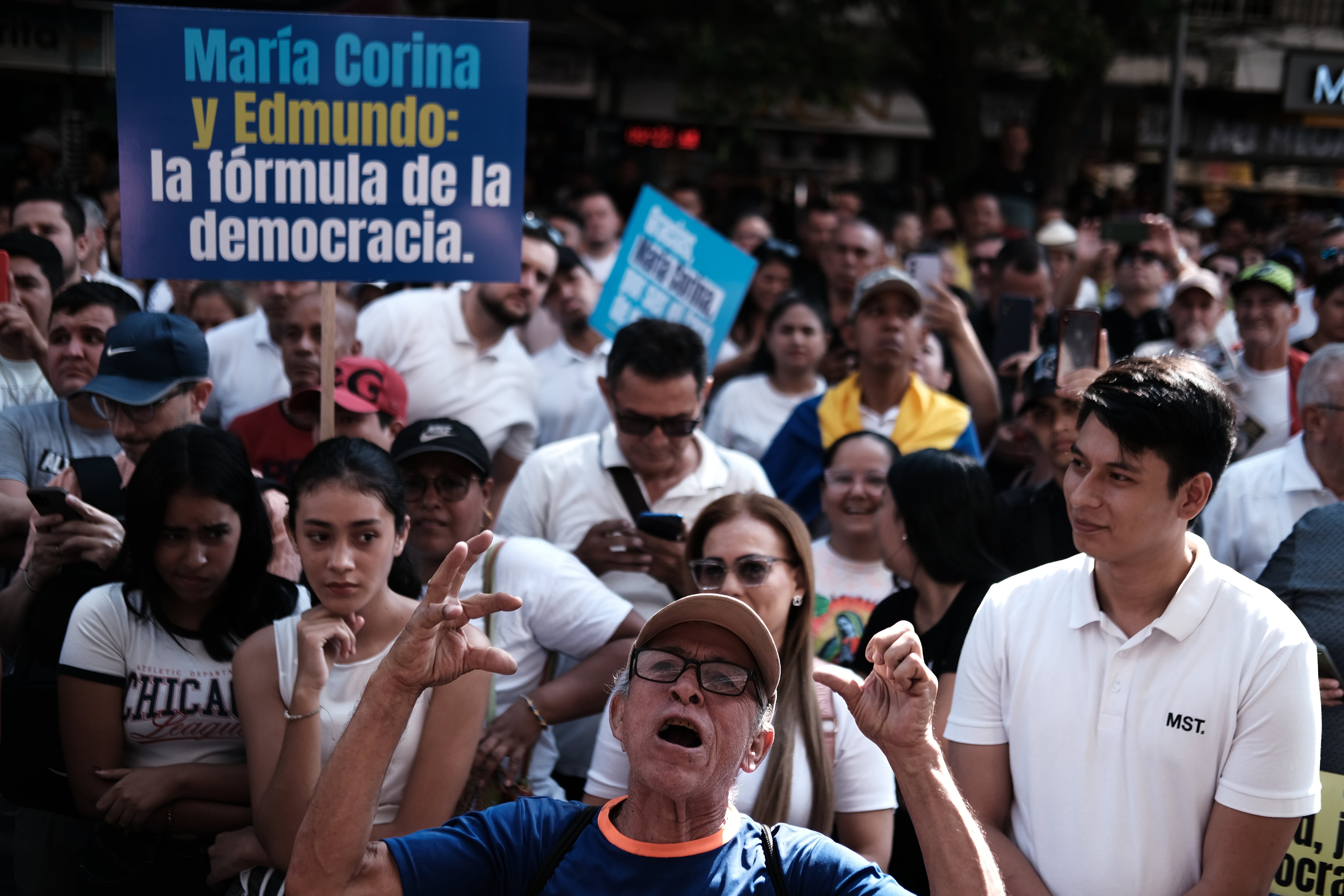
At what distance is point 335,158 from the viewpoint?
4047mm

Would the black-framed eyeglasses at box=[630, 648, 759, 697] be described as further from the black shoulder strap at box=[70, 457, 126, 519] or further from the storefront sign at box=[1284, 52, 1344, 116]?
the storefront sign at box=[1284, 52, 1344, 116]

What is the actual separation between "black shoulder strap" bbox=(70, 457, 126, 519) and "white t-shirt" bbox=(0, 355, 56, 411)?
34.1 inches

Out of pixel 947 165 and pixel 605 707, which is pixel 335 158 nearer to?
pixel 605 707

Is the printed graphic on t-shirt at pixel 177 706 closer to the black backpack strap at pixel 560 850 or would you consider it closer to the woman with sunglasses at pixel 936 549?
the black backpack strap at pixel 560 850

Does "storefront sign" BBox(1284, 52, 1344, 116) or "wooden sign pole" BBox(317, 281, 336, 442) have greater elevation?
"storefront sign" BBox(1284, 52, 1344, 116)

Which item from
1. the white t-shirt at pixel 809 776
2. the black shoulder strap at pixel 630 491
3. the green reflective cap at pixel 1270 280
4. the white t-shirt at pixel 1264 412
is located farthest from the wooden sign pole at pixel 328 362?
the green reflective cap at pixel 1270 280

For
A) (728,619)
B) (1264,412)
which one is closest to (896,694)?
(728,619)

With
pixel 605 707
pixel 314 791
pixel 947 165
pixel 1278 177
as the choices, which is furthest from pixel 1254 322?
pixel 1278 177

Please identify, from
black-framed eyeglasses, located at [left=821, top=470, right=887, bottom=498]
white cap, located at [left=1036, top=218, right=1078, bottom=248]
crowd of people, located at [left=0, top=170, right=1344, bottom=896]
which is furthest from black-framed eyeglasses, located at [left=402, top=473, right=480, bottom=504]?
white cap, located at [left=1036, top=218, right=1078, bottom=248]

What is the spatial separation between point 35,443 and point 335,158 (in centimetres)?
133

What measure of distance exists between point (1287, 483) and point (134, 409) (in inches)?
144

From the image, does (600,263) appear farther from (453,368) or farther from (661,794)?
(661,794)

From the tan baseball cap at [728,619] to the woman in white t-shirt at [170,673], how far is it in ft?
4.47

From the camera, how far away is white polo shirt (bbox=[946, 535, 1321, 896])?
254cm
